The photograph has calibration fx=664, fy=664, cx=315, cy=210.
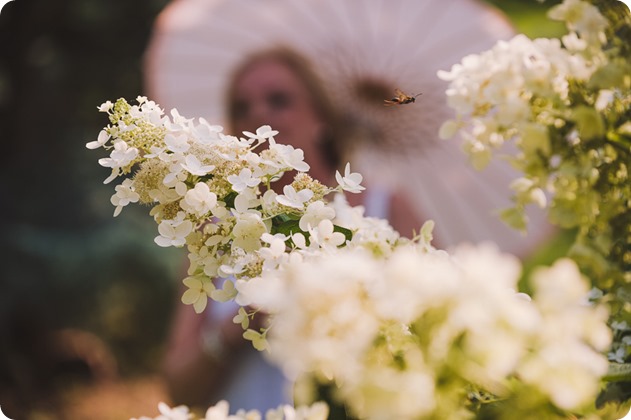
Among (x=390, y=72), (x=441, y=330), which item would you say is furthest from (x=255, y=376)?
(x=441, y=330)

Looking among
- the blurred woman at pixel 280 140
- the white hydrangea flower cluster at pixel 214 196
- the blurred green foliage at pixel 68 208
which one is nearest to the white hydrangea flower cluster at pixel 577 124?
the white hydrangea flower cluster at pixel 214 196

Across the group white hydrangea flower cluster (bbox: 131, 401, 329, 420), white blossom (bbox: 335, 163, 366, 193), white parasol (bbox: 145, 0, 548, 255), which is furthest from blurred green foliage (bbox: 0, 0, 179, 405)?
white hydrangea flower cluster (bbox: 131, 401, 329, 420)

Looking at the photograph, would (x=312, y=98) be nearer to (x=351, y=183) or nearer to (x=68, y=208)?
(x=68, y=208)

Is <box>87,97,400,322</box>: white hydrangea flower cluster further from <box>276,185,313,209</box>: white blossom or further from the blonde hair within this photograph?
the blonde hair

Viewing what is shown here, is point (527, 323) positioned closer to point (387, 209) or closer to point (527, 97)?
point (527, 97)

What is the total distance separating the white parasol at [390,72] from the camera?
67.1 inches

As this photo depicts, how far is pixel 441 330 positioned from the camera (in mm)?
224

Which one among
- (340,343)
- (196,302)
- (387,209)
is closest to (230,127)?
(387,209)

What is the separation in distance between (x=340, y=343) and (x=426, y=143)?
1.54 m

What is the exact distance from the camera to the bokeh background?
75.8 inches

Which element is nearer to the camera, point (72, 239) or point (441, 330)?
point (441, 330)

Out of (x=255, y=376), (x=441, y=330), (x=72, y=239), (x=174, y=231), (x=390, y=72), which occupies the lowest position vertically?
(x=255, y=376)

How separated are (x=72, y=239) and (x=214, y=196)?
1.69 metres

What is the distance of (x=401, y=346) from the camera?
0.92ft
